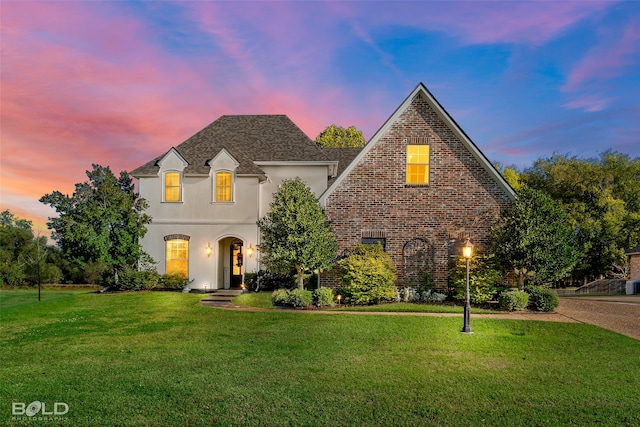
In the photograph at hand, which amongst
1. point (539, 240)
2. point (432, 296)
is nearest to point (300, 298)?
point (432, 296)

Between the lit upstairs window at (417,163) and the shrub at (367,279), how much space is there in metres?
3.82

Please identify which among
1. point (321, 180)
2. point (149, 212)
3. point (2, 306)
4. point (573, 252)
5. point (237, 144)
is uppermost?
point (237, 144)

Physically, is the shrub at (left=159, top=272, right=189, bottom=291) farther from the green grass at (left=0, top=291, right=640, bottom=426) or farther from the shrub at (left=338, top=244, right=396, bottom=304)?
the shrub at (left=338, top=244, right=396, bottom=304)

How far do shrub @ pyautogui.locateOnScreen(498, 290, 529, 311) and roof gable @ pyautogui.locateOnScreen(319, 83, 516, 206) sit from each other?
415 centimetres

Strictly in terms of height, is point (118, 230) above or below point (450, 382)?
above

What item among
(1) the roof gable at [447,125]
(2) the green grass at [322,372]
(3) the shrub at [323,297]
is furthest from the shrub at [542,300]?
(3) the shrub at [323,297]

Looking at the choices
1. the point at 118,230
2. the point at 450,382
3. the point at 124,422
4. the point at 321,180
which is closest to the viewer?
the point at 124,422

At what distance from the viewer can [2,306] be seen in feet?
56.2

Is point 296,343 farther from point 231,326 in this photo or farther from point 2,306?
point 2,306

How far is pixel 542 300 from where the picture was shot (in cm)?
1576

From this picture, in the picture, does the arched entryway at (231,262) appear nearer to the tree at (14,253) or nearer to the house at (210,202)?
the house at (210,202)

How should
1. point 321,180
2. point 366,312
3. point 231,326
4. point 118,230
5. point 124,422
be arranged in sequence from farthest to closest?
1. point 321,180
2. point 118,230
3. point 366,312
4. point 231,326
5. point 124,422

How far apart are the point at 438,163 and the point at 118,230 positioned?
1620cm

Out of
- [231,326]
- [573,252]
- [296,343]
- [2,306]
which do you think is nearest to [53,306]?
[2,306]
